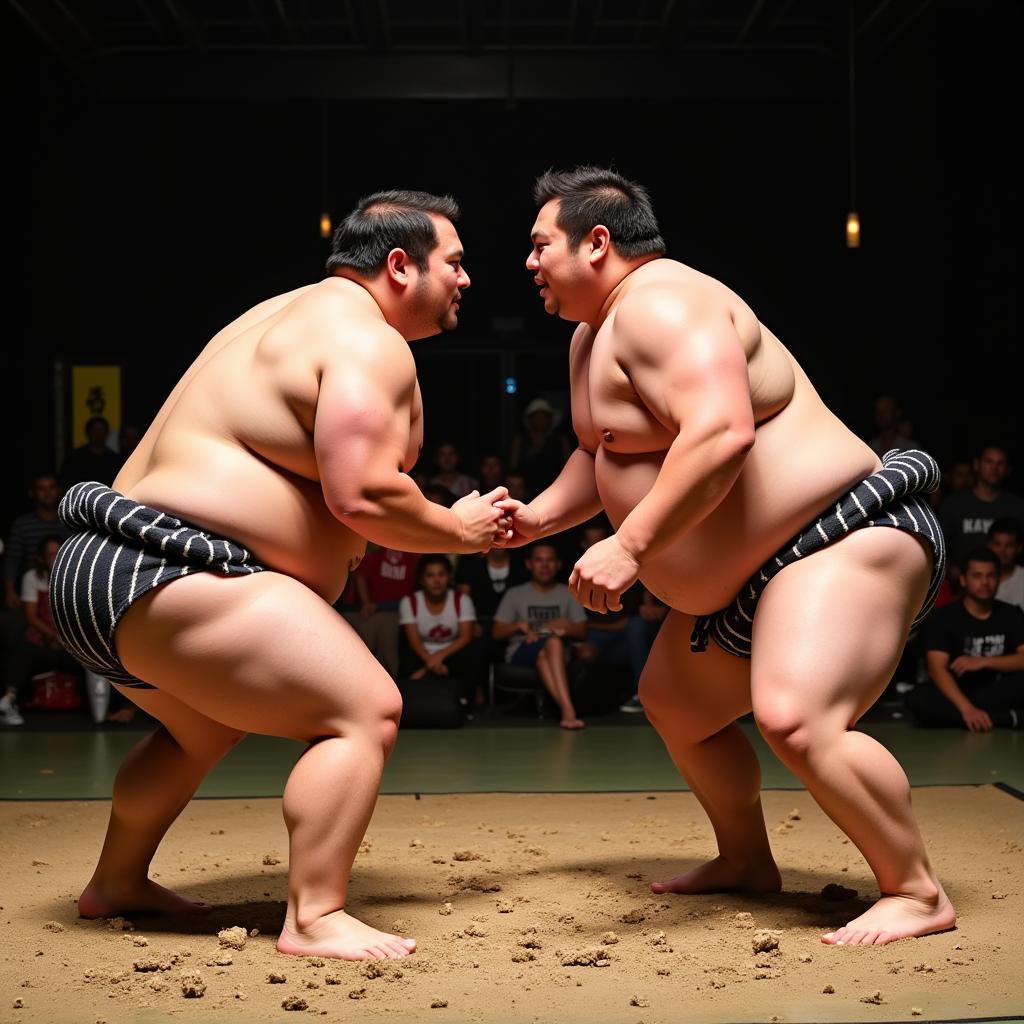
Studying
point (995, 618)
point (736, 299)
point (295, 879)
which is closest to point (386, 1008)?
point (295, 879)

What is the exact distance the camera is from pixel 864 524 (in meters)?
2.57

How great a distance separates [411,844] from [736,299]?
62.7 inches

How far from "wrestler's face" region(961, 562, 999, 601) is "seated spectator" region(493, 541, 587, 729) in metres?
1.58

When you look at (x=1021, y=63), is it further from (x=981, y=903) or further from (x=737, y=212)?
(x=981, y=903)

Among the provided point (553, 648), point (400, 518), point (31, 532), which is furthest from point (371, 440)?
point (31, 532)

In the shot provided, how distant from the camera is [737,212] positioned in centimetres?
1020

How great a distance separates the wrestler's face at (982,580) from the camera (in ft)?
→ 18.6

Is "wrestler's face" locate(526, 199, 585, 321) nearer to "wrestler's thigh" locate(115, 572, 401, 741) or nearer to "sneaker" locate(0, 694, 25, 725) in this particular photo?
"wrestler's thigh" locate(115, 572, 401, 741)

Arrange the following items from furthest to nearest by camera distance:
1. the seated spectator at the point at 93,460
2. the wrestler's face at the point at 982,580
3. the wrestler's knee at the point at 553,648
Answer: the seated spectator at the point at 93,460 → the wrestler's knee at the point at 553,648 → the wrestler's face at the point at 982,580

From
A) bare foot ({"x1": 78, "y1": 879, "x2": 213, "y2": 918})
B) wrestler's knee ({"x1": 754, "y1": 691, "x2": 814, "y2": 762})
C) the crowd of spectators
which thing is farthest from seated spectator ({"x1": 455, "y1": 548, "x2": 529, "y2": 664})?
wrestler's knee ({"x1": 754, "y1": 691, "x2": 814, "y2": 762})

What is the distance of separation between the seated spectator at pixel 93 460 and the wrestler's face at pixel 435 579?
256cm

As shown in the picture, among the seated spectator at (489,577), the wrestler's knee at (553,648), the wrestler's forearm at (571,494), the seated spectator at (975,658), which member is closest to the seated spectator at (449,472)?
the seated spectator at (489,577)

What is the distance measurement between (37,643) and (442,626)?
169 centimetres

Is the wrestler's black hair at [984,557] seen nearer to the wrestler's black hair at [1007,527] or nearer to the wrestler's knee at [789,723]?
the wrestler's black hair at [1007,527]
